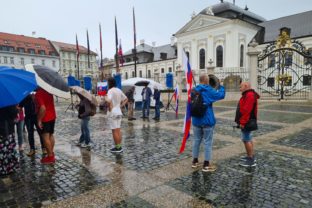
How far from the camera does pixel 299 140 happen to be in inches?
294

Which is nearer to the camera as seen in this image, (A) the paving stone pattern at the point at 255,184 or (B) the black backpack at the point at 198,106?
(A) the paving stone pattern at the point at 255,184

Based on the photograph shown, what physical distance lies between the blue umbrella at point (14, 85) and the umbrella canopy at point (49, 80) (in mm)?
308

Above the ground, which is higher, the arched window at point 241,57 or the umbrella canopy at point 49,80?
the arched window at point 241,57

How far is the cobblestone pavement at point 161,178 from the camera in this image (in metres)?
3.86

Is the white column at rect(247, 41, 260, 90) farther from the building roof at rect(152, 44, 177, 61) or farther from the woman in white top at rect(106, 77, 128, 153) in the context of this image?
the building roof at rect(152, 44, 177, 61)

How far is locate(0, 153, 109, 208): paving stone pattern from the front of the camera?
13.2ft

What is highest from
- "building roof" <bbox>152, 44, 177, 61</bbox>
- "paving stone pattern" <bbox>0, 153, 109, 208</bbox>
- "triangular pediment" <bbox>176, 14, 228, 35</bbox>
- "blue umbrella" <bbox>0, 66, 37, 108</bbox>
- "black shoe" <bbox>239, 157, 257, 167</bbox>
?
"triangular pediment" <bbox>176, 14, 228, 35</bbox>

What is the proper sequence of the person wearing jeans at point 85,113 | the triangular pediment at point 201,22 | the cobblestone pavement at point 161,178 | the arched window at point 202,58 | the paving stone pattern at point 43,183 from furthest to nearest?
the arched window at point 202,58 < the triangular pediment at point 201,22 < the person wearing jeans at point 85,113 < the paving stone pattern at point 43,183 < the cobblestone pavement at point 161,178

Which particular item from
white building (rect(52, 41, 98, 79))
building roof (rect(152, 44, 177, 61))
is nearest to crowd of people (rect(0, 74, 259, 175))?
building roof (rect(152, 44, 177, 61))

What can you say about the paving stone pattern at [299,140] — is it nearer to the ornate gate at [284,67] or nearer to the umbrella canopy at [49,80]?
the umbrella canopy at [49,80]

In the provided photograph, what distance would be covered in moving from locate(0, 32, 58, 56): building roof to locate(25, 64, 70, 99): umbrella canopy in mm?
69848

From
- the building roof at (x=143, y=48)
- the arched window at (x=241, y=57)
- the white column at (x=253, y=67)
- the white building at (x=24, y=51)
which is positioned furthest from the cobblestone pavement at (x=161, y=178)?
the white building at (x=24, y=51)

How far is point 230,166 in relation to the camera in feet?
17.5

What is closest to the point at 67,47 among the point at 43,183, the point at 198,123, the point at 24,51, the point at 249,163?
the point at 24,51
